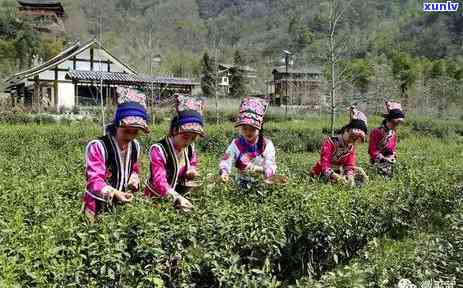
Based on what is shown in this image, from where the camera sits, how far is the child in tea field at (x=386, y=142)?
18.4ft

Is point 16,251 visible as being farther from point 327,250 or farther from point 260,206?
point 327,250

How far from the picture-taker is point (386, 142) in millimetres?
5660

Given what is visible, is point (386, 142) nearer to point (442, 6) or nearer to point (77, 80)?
point (77, 80)

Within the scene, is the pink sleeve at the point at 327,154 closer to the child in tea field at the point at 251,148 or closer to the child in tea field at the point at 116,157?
the child in tea field at the point at 251,148

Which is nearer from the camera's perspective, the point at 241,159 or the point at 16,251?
the point at 16,251

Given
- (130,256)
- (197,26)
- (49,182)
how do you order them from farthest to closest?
1. (197,26)
2. (49,182)
3. (130,256)

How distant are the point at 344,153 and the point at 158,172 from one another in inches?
82.8

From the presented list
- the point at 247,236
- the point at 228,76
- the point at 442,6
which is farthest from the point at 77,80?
the point at 247,236

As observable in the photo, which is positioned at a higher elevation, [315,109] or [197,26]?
[197,26]

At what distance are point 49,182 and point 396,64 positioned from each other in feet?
149

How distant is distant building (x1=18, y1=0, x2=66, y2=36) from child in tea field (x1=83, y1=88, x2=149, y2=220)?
2083 inches

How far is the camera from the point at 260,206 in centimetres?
344

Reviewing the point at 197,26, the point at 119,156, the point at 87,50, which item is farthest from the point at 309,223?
the point at 197,26

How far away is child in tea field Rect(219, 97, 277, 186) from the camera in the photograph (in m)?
3.84
